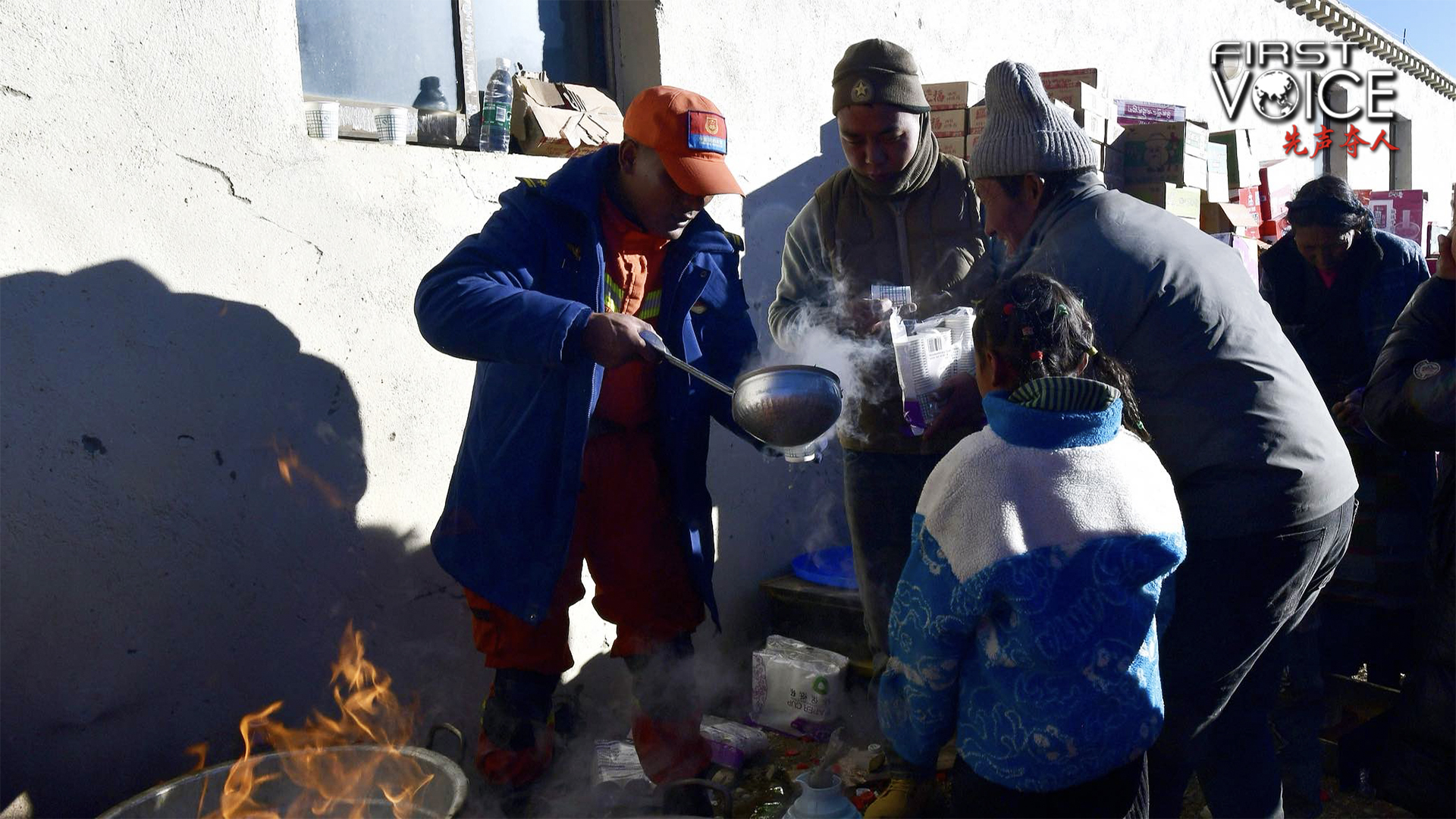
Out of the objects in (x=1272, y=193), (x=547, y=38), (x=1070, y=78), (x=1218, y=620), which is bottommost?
(x=1218, y=620)

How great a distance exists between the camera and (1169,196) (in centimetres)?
509

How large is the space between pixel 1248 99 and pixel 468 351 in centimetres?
1134

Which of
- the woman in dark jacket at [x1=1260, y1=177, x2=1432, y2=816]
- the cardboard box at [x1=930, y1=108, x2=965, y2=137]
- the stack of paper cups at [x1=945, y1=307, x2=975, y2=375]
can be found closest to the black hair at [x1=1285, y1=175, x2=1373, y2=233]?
the woman in dark jacket at [x1=1260, y1=177, x2=1432, y2=816]

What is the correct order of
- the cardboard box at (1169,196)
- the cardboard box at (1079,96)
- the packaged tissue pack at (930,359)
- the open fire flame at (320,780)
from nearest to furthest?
the open fire flame at (320,780) < the packaged tissue pack at (930,359) < the cardboard box at (1079,96) < the cardboard box at (1169,196)

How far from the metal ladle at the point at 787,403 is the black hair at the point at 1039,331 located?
570 mm

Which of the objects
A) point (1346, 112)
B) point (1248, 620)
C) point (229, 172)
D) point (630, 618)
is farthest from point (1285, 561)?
point (1346, 112)

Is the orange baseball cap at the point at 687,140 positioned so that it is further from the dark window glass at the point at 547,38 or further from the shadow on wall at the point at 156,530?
the dark window glass at the point at 547,38

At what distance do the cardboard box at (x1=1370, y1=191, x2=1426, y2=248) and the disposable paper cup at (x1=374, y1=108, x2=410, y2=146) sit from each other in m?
7.67

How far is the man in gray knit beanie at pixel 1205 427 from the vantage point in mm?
2219

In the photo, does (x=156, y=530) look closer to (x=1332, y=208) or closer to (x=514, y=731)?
(x=514, y=731)

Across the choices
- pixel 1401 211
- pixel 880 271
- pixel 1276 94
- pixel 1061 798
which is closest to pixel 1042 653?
pixel 1061 798

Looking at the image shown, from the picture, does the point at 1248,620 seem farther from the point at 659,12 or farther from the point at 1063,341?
the point at 659,12

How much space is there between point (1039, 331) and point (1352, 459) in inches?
115

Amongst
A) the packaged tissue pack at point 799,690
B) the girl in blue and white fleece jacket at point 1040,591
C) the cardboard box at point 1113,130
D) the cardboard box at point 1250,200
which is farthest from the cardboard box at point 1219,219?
the girl in blue and white fleece jacket at point 1040,591
